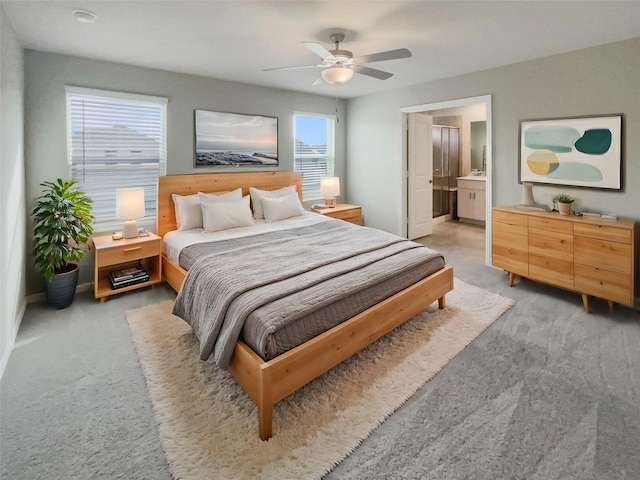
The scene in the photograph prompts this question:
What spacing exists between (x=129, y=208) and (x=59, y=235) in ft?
2.16

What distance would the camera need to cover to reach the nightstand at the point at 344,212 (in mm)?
5152

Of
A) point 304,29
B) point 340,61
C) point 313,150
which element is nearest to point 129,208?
point 304,29

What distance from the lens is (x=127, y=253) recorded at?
11.4ft

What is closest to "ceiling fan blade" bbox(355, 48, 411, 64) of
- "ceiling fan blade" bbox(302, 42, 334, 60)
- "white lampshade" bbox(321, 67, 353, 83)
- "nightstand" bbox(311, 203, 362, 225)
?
"white lampshade" bbox(321, 67, 353, 83)

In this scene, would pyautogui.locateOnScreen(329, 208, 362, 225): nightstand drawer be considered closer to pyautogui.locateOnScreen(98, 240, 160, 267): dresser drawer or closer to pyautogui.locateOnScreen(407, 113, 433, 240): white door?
pyautogui.locateOnScreen(407, 113, 433, 240): white door

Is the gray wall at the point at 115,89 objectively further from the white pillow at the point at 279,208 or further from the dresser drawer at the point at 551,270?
the dresser drawer at the point at 551,270

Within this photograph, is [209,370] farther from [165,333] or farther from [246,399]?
[165,333]

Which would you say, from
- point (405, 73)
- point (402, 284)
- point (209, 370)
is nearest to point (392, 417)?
point (402, 284)

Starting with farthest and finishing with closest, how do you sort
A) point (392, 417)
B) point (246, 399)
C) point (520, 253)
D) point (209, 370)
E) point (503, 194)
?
point (503, 194), point (520, 253), point (209, 370), point (246, 399), point (392, 417)

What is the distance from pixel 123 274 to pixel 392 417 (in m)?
3.06

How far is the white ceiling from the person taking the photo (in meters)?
2.41

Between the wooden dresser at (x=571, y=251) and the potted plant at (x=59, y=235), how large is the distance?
422cm

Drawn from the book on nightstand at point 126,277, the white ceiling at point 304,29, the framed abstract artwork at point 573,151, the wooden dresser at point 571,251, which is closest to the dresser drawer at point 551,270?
the wooden dresser at point 571,251

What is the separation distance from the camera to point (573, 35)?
2984 mm
